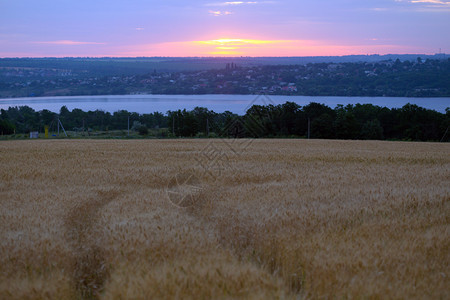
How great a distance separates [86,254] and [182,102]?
3569 inches

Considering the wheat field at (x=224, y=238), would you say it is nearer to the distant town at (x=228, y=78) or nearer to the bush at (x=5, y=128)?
the distant town at (x=228, y=78)

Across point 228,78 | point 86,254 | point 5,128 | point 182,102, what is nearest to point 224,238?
point 86,254

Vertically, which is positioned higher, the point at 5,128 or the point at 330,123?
the point at 330,123

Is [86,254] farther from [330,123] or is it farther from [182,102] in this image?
[182,102]

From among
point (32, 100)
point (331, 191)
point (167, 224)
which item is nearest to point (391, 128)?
point (331, 191)

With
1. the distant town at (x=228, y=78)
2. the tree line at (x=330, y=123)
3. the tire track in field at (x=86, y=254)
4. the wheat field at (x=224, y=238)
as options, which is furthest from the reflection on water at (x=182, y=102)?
the tire track in field at (x=86, y=254)

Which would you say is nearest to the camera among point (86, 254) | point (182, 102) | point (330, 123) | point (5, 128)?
point (86, 254)

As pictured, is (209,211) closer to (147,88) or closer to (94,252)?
(94,252)

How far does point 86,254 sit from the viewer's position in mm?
5098

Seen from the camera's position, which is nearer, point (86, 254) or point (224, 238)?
point (86, 254)

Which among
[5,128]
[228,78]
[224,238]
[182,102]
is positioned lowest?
[5,128]

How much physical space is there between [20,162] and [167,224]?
9.24m

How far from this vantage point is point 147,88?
12400 cm

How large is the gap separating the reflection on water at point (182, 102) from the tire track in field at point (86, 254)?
56163 millimetres
